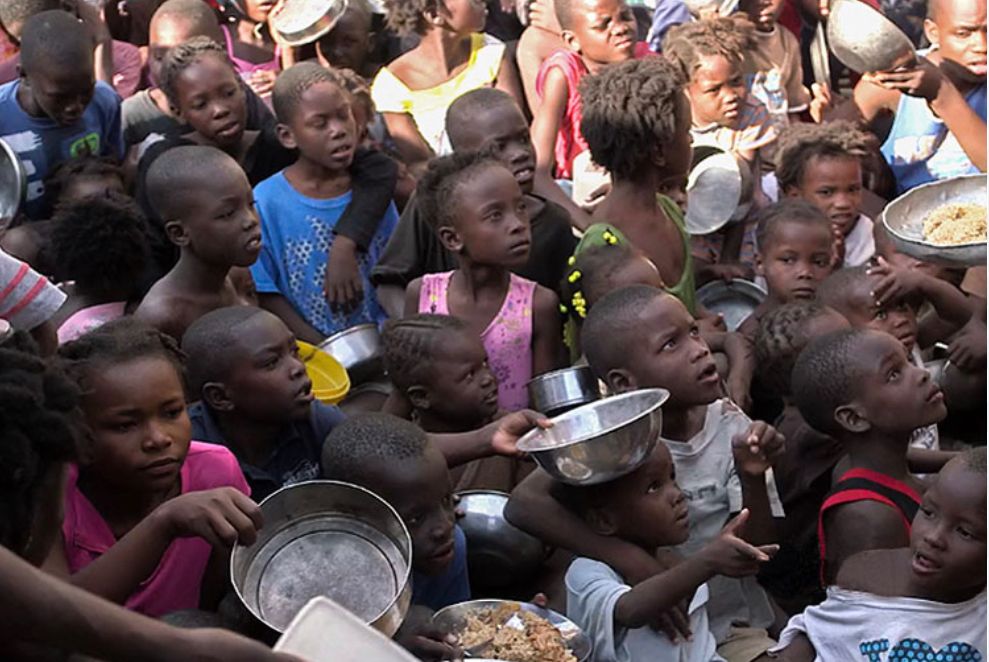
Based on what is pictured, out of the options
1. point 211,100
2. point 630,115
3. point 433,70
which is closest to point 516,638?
point 630,115

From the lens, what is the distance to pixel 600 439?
9.74 feet

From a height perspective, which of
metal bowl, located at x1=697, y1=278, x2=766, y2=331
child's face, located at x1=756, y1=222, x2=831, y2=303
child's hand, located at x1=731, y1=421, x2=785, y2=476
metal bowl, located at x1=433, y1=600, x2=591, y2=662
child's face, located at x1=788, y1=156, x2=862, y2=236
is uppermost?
child's hand, located at x1=731, y1=421, x2=785, y2=476

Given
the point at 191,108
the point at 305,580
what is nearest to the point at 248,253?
the point at 191,108

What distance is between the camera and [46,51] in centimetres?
490

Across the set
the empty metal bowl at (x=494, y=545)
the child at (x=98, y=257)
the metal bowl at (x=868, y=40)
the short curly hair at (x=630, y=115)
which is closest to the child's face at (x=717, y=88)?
the metal bowl at (x=868, y=40)

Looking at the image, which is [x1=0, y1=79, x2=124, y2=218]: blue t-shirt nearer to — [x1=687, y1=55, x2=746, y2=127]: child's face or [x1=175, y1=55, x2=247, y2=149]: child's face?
[x1=175, y1=55, x2=247, y2=149]: child's face

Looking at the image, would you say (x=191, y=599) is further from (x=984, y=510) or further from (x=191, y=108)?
(x=191, y=108)

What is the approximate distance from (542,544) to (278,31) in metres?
3.16

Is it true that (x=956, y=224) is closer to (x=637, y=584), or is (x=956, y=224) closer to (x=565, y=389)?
(x=565, y=389)

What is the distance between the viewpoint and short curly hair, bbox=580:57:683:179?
440 centimetres

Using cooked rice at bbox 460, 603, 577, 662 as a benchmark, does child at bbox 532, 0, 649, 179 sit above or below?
below

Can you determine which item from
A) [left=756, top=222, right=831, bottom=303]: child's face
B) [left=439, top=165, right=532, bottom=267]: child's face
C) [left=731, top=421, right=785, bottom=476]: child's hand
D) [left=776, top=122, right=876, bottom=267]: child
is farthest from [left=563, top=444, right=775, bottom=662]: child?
[left=776, top=122, right=876, bottom=267]: child

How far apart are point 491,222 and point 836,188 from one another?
1649mm

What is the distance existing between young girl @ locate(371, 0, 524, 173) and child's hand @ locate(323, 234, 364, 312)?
1.19m
